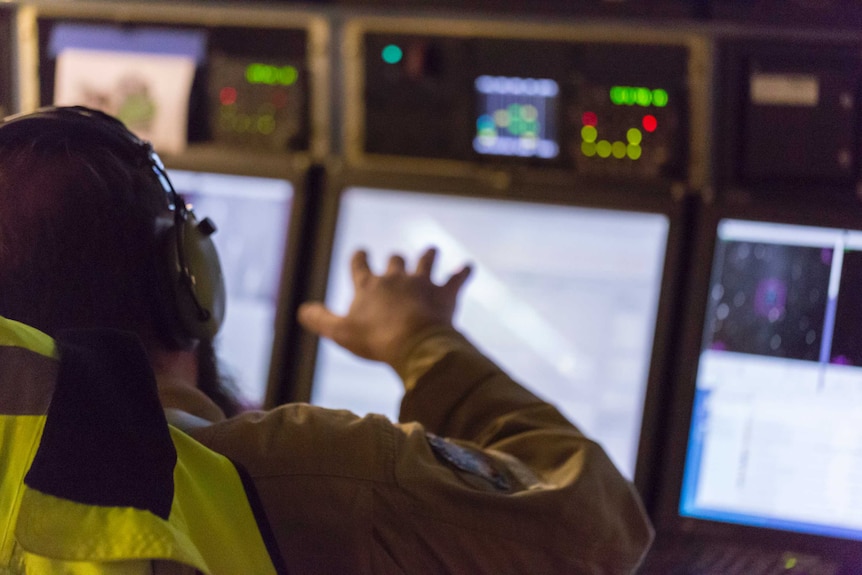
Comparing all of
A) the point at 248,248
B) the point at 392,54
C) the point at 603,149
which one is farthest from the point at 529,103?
the point at 248,248

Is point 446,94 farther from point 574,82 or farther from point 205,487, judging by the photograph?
point 205,487

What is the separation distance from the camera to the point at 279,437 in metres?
0.88

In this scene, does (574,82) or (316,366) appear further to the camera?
(316,366)

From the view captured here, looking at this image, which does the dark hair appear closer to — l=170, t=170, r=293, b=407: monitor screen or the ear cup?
the ear cup

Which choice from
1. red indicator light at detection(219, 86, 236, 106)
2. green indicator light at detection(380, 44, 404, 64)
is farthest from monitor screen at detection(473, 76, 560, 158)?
red indicator light at detection(219, 86, 236, 106)

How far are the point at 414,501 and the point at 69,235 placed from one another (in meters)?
0.39

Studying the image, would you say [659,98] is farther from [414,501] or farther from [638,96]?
[414,501]

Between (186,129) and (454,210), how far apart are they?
50 cm

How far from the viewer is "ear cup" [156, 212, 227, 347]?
917mm

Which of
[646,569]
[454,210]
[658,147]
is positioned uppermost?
[658,147]

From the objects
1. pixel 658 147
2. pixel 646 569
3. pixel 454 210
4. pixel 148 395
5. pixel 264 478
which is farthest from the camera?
pixel 454 210

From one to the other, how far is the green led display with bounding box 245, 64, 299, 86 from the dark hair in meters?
0.79

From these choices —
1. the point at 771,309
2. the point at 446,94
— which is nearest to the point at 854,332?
the point at 771,309

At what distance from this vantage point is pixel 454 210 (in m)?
1.66
